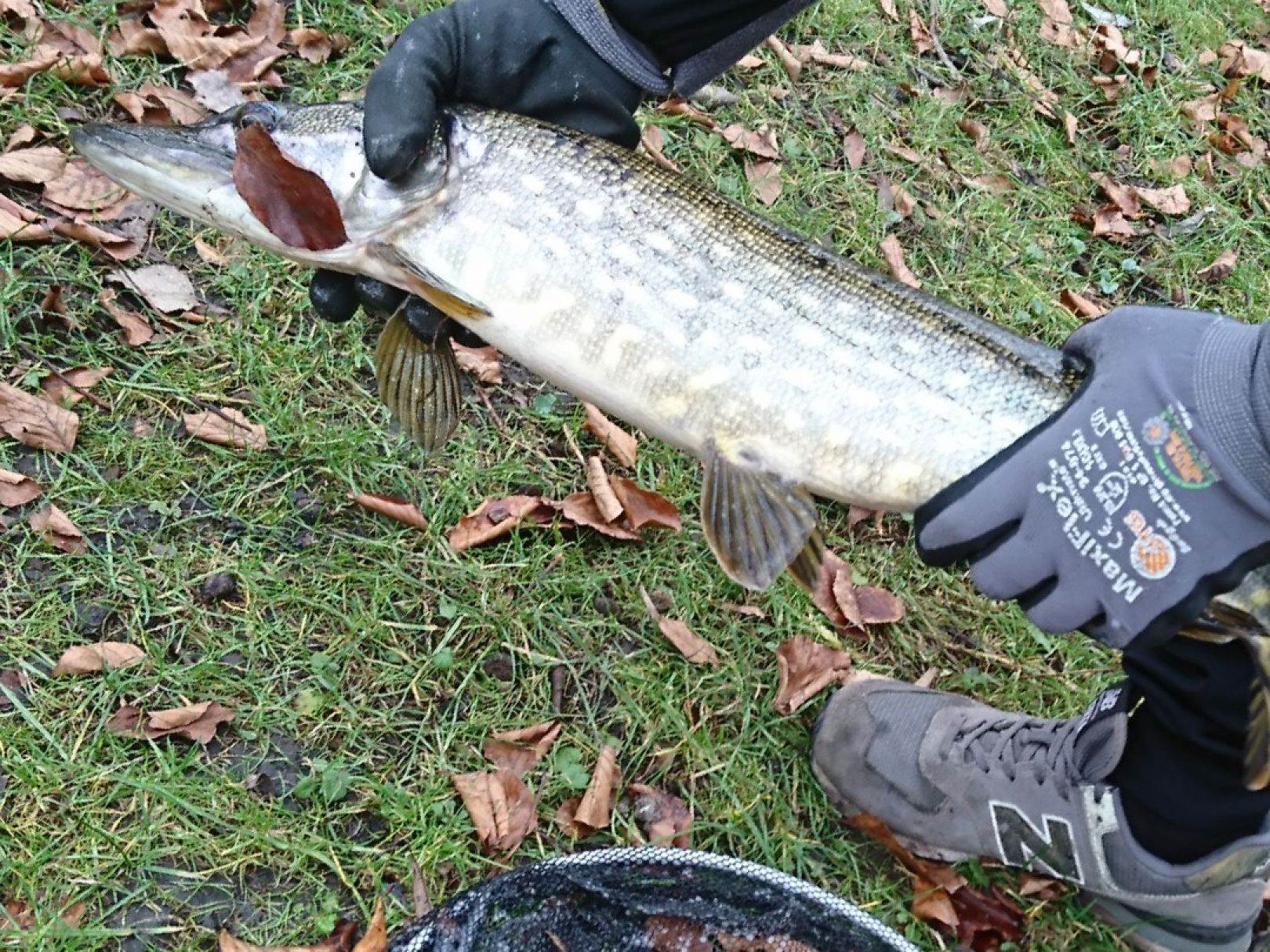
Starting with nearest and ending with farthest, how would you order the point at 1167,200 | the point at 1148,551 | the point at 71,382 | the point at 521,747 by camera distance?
the point at 1148,551 → the point at 521,747 → the point at 71,382 → the point at 1167,200

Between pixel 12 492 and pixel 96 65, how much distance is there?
4.34 ft

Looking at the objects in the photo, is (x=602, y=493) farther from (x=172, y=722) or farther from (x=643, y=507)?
(x=172, y=722)

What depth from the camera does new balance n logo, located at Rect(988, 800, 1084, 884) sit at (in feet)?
7.37

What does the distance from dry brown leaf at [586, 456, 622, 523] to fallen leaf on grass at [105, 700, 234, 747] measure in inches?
37.7

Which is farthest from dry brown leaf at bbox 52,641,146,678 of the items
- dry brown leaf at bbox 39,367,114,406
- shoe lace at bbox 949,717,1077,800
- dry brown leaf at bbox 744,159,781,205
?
dry brown leaf at bbox 744,159,781,205

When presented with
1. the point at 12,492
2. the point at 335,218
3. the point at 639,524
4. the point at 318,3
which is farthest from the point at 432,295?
the point at 318,3

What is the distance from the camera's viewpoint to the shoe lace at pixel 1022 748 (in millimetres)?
2281

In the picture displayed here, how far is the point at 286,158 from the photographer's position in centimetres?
200

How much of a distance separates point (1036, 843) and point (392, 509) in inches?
61.4

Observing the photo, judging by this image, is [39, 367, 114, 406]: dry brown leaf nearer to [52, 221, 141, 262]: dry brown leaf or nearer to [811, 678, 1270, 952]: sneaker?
[52, 221, 141, 262]: dry brown leaf

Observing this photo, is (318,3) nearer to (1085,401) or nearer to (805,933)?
(1085,401)

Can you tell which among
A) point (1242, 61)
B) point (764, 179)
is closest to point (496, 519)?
point (764, 179)

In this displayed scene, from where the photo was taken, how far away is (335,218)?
2.00 m

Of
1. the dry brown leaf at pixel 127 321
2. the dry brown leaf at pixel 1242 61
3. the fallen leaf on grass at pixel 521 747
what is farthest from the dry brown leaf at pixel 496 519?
the dry brown leaf at pixel 1242 61
